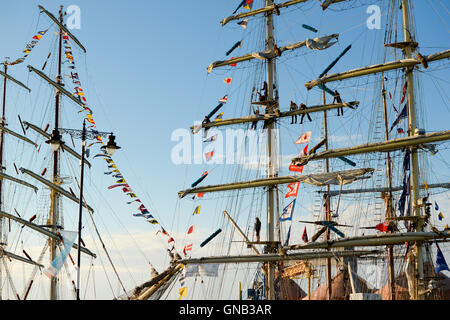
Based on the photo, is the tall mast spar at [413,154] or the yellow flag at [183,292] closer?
the tall mast spar at [413,154]

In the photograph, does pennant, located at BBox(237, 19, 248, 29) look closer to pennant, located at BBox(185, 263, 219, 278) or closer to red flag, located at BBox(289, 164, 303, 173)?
red flag, located at BBox(289, 164, 303, 173)

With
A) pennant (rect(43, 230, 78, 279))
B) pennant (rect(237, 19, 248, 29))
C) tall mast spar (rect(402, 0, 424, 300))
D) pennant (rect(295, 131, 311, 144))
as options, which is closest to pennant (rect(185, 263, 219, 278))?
pennant (rect(295, 131, 311, 144))

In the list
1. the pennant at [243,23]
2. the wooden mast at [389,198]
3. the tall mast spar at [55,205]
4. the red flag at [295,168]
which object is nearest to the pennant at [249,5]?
the pennant at [243,23]

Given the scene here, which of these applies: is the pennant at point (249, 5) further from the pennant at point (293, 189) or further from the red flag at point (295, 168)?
→ the pennant at point (293, 189)

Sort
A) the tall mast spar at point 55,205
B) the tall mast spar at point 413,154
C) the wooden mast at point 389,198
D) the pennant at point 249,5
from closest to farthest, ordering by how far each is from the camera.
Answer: the tall mast spar at point 413,154, the wooden mast at point 389,198, the pennant at point 249,5, the tall mast spar at point 55,205

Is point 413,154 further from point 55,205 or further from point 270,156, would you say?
point 55,205

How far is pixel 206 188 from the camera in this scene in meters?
45.7

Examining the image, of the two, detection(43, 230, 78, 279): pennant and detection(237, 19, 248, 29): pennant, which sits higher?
detection(237, 19, 248, 29): pennant

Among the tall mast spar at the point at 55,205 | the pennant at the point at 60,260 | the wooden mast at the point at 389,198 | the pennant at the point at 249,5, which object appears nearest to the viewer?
the pennant at the point at 60,260

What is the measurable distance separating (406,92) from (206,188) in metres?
15.2

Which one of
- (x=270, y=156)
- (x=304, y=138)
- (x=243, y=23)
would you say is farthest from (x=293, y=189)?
(x=243, y=23)

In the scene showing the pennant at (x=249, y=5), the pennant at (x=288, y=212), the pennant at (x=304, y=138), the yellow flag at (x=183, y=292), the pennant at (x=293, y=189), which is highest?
the pennant at (x=249, y=5)
